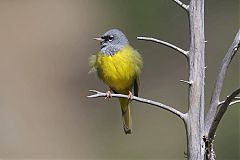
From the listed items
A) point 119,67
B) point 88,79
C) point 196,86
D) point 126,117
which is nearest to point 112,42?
point 119,67

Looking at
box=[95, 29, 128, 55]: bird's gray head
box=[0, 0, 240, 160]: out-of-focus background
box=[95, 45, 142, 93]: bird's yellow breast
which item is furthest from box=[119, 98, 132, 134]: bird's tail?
box=[0, 0, 240, 160]: out-of-focus background

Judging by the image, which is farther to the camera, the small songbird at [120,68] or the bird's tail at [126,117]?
the small songbird at [120,68]

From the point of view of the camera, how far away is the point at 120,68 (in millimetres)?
4461

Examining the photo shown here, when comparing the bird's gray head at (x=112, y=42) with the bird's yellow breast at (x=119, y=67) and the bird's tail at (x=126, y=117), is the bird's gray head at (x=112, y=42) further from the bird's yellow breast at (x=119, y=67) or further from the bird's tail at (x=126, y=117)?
the bird's tail at (x=126, y=117)

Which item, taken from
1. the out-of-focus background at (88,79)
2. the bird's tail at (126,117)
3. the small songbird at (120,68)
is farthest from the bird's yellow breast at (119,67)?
the out-of-focus background at (88,79)

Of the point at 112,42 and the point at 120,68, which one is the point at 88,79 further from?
the point at 120,68

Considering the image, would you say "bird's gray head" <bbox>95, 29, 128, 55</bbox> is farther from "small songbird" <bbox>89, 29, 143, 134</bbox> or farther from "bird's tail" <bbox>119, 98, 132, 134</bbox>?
"bird's tail" <bbox>119, 98, 132, 134</bbox>

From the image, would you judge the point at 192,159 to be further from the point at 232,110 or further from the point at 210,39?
the point at 210,39

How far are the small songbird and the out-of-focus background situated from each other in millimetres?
3555

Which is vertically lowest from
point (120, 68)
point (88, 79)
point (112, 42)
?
point (120, 68)

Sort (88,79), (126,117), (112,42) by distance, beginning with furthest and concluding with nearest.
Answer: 1. (88,79)
2. (112,42)
3. (126,117)

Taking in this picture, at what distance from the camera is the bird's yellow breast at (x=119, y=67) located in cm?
445

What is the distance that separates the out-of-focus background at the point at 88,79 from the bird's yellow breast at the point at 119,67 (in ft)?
11.8

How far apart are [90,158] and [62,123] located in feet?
4.27
